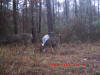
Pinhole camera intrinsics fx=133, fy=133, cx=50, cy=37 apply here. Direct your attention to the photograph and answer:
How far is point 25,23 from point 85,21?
625cm

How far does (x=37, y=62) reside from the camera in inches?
176

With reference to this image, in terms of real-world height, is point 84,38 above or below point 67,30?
below

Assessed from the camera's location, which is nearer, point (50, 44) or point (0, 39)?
point (50, 44)

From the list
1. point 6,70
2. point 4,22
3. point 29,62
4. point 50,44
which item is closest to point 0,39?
point 4,22

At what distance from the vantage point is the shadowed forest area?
157 inches

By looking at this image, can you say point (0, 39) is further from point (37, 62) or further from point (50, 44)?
point (37, 62)

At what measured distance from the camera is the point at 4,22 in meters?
9.88

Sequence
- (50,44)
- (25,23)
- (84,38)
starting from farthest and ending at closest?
(25,23) < (84,38) < (50,44)

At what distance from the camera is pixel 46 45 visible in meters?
7.72

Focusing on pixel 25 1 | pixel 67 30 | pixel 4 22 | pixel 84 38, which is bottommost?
pixel 84 38

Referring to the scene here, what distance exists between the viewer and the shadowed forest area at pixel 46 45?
3.98 metres

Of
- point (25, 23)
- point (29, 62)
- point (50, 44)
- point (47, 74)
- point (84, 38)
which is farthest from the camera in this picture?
point (25, 23)

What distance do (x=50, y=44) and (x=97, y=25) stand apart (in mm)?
7063

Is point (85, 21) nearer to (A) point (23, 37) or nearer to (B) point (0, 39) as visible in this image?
(A) point (23, 37)
